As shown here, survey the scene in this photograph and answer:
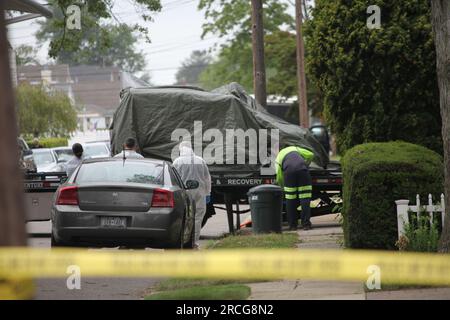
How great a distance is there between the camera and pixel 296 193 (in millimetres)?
19953

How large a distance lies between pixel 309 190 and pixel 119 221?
6438 mm

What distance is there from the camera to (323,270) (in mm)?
7629

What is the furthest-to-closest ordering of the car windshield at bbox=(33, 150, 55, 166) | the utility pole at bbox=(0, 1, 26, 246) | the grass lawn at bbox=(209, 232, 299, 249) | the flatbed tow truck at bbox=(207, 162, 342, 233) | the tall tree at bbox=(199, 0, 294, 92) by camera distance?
the tall tree at bbox=(199, 0, 294, 92), the car windshield at bbox=(33, 150, 55, 166), the flatbed tow truck at bbox=(207, 162, 342, 233), the grass lawn at bbox=(209, 232, 299, 249), the utility pole at bbox=(0, 1, 26, 246)

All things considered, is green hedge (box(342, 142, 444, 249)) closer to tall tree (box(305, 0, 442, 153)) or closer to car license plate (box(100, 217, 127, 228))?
tall tree (box(305, 0, 442, 153))

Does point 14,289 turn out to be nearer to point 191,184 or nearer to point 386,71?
point 191,184

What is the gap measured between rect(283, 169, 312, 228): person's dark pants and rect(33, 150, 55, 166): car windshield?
16.2m

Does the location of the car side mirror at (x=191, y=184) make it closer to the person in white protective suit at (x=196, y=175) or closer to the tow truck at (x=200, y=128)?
the person in white protective suit at (x=196, y=175)

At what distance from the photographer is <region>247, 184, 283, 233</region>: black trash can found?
18203 millimetres

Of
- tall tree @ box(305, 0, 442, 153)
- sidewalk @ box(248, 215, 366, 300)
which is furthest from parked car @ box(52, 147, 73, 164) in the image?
sidewalk @ box(248, 215, 366, 300)

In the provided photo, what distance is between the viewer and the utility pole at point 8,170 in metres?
6.00

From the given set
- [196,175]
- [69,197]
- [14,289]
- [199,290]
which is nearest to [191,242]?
[196,175]

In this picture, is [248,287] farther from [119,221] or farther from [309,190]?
[309,190]

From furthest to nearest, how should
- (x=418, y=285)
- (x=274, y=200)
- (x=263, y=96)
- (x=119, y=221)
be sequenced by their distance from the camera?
(x=263, y=96) → (x=274, y=200) → (x=119, y=221) → (x=418, y=285)
